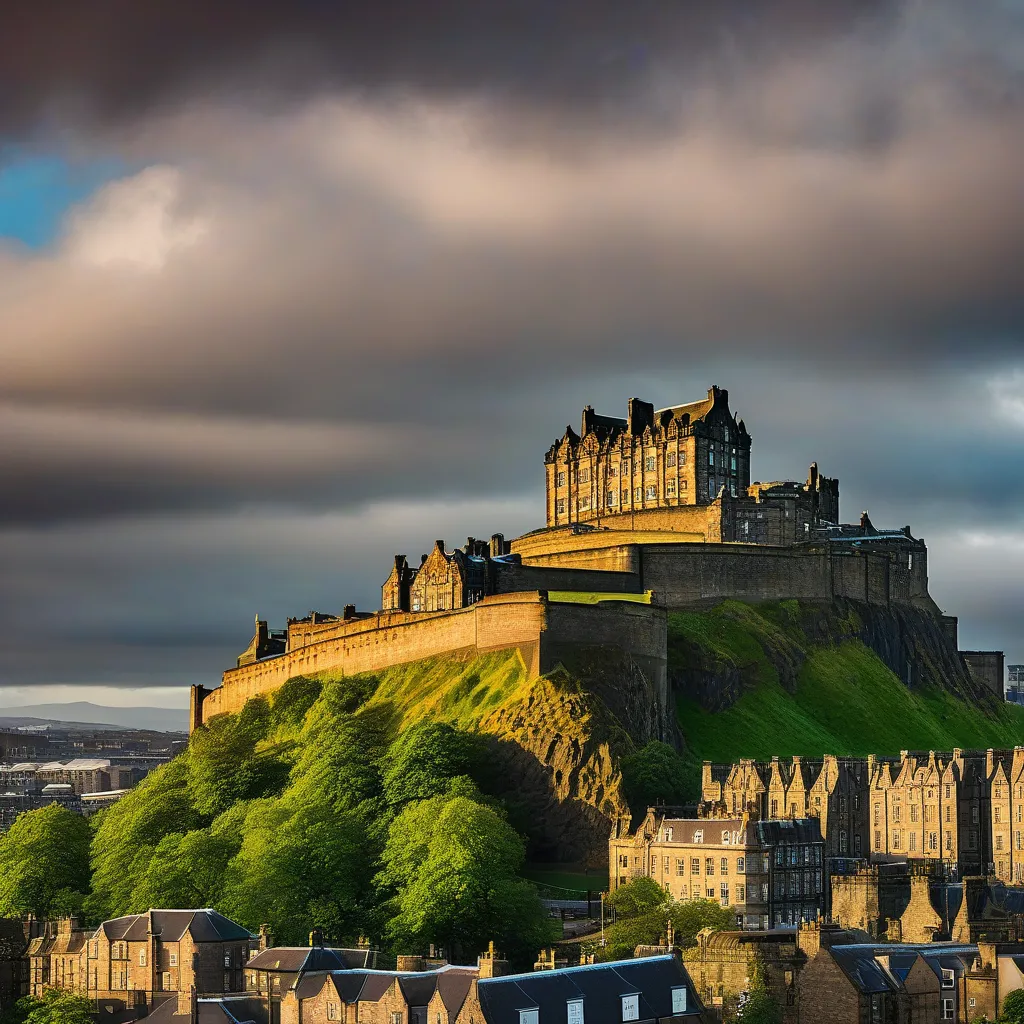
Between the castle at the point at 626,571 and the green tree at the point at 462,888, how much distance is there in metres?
22.0

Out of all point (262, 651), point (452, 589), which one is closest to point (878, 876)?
point (452, 589)

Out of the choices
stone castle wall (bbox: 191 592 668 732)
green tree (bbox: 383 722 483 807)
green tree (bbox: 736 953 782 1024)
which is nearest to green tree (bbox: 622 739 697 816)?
green tree (bbox: 383 722 483 807)

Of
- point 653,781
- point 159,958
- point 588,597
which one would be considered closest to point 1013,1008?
point 159,958

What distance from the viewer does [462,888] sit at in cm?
7606

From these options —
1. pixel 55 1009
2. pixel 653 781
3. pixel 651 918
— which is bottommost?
pixel 55 1009

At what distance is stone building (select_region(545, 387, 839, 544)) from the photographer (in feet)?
427

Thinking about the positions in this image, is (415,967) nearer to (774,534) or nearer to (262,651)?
(774,534)

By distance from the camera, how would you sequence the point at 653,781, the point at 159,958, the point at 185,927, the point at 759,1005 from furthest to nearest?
1. the point at 653,781
2. the point at 185,927
3. the point at 159,958
4. the point at 759,1005

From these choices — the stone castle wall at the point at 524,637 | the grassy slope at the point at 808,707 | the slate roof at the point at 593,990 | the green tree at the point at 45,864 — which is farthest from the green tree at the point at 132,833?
the slate roof at the point at 593,990

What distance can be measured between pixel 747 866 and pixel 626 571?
45.8m

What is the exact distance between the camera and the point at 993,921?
213ft

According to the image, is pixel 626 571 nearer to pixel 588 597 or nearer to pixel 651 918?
pixel 588 597

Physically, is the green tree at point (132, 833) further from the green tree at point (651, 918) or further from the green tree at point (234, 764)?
the green tree at point (651, 918)

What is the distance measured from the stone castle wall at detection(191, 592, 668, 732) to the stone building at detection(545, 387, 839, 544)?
1970 cm
